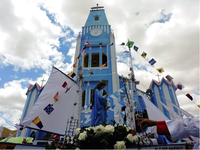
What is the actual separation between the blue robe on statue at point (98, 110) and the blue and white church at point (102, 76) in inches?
211

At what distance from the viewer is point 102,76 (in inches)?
502

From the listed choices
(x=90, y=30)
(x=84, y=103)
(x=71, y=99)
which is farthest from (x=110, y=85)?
(x=90, y=30)

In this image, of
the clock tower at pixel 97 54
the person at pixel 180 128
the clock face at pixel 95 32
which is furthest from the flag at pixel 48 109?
the clock face at pixel 95 32

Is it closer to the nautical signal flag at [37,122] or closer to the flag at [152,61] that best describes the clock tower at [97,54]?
the flag at [152,61]

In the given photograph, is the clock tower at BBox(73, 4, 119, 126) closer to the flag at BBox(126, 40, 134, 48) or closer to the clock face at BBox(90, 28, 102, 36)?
the clock face at BBox(90, 28, 102, 36)

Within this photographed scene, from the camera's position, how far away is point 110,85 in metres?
12.2

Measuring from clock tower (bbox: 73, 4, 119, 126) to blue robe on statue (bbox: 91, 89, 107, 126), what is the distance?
530 cm

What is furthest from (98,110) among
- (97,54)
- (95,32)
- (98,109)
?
(95,32)

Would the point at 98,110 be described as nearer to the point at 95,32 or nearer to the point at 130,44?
the point at 130,44

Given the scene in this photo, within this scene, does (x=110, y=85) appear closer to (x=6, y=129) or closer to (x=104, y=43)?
(x=104, y=43)

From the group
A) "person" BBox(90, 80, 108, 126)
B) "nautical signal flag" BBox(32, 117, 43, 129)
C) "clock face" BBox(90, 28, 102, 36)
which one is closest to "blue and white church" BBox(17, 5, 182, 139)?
"clock face" BBox(90, 28, 102, 36)

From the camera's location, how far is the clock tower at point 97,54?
38.8 ft

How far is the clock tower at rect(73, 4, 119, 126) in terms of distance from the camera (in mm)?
11812

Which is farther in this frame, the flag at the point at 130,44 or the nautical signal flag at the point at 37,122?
the flag at the point at 130,44
